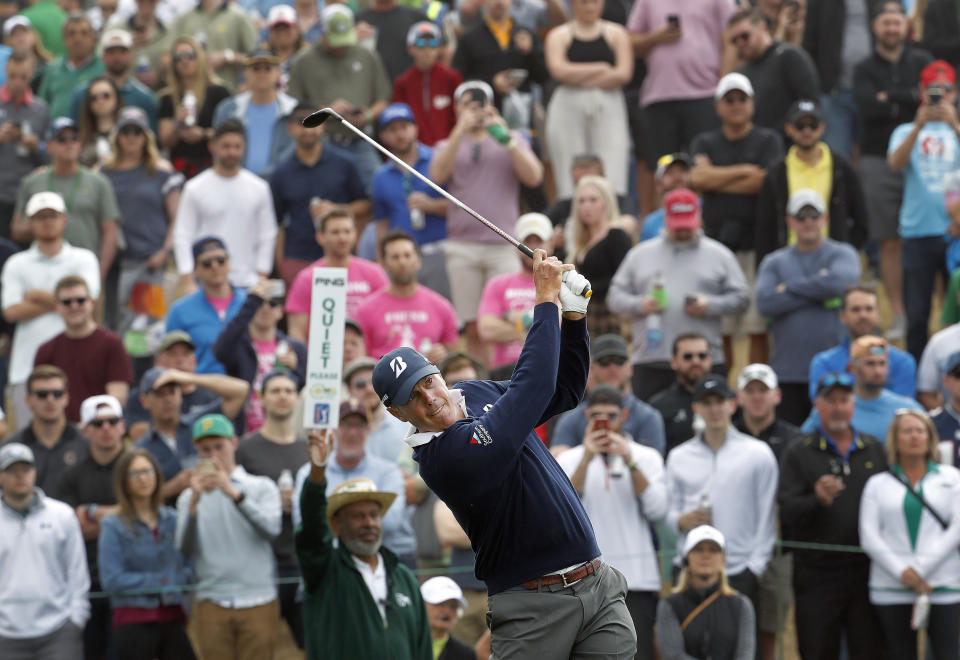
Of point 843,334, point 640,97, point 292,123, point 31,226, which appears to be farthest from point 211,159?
point 843,334

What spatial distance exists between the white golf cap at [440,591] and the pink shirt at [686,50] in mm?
6900

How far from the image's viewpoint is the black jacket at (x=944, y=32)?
16.6 m

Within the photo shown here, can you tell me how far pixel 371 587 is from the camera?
9.30 m

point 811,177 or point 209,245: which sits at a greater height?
point 811,177

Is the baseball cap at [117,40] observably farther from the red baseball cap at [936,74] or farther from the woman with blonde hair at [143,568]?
the red baseball cap at [936,74]

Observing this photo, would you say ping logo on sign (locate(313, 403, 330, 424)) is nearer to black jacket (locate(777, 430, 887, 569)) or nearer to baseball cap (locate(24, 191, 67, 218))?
black jacket (locate(777, 430, 887, 569))

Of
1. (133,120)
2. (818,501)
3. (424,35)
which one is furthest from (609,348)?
(133,120)

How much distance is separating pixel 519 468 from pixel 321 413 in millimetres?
2390

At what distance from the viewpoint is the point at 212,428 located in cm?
1099

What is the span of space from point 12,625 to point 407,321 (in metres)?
3.75

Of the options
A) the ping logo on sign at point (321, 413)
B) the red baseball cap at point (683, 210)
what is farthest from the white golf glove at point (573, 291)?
the red baseball cap at point (683, 210)

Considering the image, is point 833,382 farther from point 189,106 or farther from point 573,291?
point 189,106

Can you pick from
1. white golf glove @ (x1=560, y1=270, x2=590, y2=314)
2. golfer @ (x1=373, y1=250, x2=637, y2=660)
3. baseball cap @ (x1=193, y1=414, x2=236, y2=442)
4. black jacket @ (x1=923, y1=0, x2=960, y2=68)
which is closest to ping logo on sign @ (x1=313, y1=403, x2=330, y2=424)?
golfer @ (x1=373, y1=250, x2=637, y2=660)

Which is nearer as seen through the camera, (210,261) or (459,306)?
(210,261)
